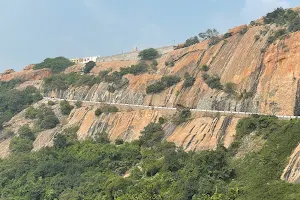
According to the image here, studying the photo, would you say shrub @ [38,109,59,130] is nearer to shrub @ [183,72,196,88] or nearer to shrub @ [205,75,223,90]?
shrub @ [183,72,196,88]

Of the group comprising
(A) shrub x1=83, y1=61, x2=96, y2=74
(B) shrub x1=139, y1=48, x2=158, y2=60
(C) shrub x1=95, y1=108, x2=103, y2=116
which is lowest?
(C) shrub x1=95, y1=108, x2=103, y2=116

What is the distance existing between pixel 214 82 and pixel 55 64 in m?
52.1

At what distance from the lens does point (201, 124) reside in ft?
134

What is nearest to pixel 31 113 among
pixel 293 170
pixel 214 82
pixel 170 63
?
pixel 170 63

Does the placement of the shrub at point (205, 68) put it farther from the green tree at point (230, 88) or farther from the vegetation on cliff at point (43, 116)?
the vegetation on cliff at point (43, 116)

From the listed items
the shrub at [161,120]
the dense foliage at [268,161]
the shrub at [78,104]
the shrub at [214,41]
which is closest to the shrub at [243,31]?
the shrub at [214,41]

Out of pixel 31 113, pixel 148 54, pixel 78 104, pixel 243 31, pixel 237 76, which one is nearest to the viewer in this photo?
pixel 237 76

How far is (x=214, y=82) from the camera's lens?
46.7 m

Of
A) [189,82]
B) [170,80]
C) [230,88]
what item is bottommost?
[230,88]

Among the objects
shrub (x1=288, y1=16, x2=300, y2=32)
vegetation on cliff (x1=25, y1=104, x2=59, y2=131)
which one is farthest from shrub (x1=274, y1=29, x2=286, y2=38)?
vegetation on cliff (x1=25, y1=104, x2=59, y2=131)

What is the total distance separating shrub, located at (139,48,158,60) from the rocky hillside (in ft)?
26.6

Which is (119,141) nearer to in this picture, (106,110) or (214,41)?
(106,110)

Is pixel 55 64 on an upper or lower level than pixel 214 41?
lower

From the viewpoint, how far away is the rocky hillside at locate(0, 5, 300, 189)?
3897 cm
